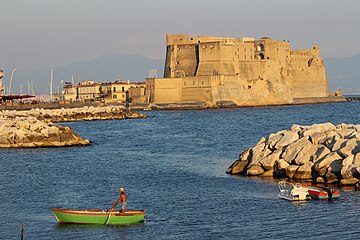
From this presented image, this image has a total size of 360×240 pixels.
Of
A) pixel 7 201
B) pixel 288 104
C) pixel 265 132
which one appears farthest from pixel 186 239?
pixel 288 104

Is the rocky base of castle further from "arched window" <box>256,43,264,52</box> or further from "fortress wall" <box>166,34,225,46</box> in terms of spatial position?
"arched window" <box>256,43,264,52</box>

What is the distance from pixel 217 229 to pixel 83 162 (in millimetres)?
14067

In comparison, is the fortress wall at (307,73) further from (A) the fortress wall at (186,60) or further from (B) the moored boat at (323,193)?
(B) the moored boat at (323,193)

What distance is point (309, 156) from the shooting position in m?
23.0

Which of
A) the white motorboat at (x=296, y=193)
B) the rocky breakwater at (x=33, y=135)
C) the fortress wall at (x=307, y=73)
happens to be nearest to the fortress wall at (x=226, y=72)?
the fortress wall at (x=307, y=73)

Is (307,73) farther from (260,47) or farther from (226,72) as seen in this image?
(226,72)

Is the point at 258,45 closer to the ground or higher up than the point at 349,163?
higher up

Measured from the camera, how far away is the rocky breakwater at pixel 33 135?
36062 millimetres

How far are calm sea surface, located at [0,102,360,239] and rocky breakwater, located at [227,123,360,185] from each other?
77 centimetres

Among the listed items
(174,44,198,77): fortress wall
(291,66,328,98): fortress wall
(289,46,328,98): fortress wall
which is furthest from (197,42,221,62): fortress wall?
(291,66,328,98): fortress wall

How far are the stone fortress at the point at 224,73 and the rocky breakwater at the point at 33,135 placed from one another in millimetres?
46403

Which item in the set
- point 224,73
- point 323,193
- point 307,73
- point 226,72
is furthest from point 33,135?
point 307,73

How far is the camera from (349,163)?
21250 mm

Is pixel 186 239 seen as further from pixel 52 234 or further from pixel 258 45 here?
pixel 258 45
